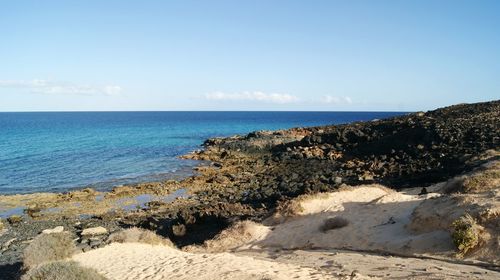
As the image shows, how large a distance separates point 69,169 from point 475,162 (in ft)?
120

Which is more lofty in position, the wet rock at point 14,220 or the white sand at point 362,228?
the white sand at point 362,228

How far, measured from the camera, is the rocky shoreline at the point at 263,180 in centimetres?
2347

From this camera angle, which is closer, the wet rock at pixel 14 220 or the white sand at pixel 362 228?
the white sand at pixel 362 228

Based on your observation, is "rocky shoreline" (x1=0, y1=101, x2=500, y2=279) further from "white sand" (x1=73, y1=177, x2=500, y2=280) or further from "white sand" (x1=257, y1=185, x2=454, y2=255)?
"white sand" (x1=257, y1=185, x2=454, y2=255)

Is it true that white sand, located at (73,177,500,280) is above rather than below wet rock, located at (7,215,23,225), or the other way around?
above

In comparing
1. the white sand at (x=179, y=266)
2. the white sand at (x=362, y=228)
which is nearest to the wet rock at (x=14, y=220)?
the white sand at (x=179, y=266)

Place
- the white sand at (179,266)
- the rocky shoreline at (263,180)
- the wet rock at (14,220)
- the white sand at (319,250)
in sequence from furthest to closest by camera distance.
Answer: the wet rock at (14,220) → the rocky shoreline at (263,180) → the white sand at (179,266) → the white sand at (319,250)

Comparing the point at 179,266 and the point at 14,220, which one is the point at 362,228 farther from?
the point at 14,220

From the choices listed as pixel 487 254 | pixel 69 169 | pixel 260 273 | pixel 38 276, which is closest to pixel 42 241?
pixel 38 276

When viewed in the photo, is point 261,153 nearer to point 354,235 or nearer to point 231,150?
point 231,150

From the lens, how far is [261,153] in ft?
176

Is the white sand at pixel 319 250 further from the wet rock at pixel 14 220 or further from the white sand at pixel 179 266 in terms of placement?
the wet rock at pixel 14 220

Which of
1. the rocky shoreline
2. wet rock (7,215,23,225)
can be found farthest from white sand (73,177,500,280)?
wet rock (7,215,23,225)

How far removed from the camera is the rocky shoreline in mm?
23469
